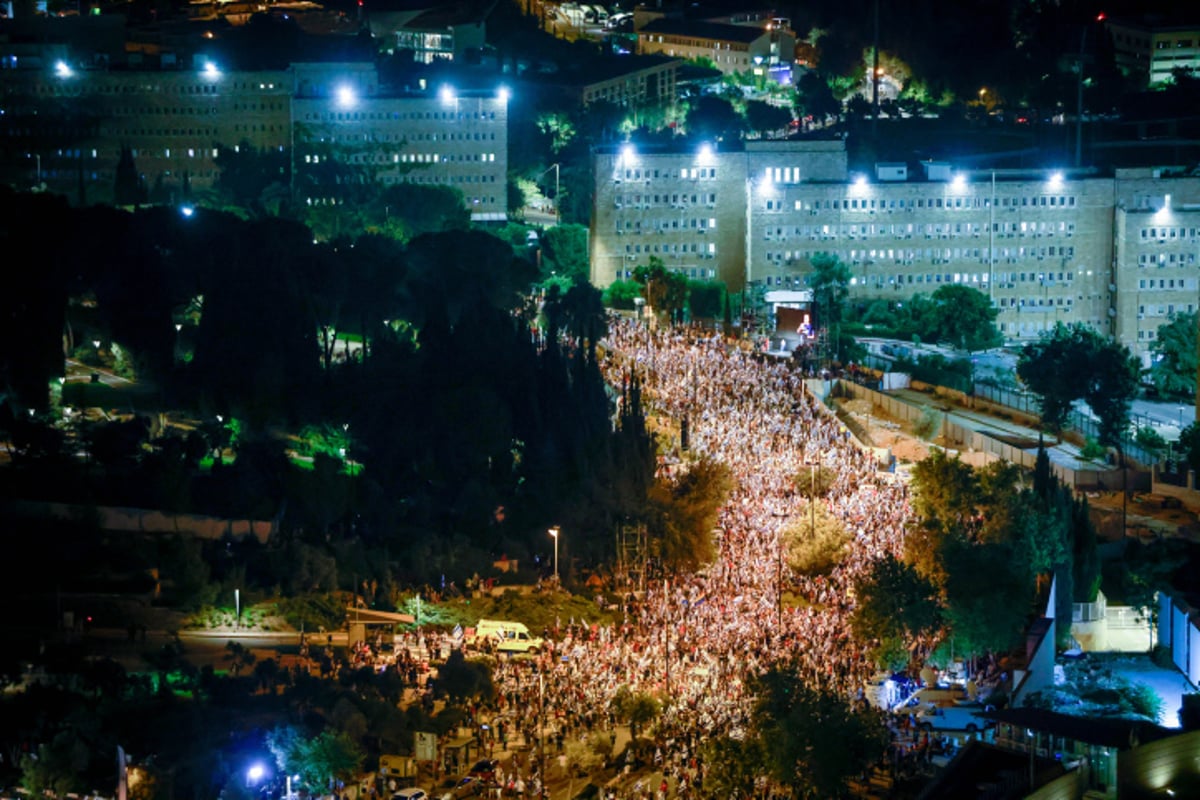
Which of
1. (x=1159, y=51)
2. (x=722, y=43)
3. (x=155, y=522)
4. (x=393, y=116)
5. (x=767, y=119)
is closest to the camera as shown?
(x=155, y=522)

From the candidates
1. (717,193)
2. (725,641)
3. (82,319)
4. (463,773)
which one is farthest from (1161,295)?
(463,773)

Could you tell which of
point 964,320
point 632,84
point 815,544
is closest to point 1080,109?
point 632,84

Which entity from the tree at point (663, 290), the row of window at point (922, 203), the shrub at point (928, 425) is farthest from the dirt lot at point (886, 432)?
the row of window at point (922, 203)

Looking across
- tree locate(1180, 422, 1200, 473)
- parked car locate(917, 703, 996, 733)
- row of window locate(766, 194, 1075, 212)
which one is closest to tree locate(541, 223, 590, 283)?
row of window locate(766, 194, 1075, 212)

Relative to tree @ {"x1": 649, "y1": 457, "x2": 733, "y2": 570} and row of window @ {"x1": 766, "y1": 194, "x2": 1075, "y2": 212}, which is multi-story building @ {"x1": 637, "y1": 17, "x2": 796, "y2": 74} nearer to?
row of window @ {"x1": 766, "y1": 194, "x2": 1075, "y2": 212}

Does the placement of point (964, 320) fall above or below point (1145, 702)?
above

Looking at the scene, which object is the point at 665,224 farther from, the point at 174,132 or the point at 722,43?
the point at 722,43
